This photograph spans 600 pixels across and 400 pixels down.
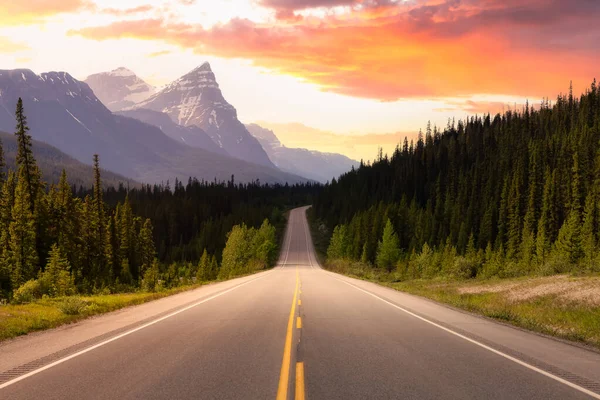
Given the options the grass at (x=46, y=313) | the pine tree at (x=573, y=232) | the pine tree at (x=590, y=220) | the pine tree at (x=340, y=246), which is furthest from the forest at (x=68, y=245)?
the pine tree at (x=590, y=220)

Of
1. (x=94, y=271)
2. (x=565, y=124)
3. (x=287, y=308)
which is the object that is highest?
(x=565, y=124)

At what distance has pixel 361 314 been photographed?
1716 cm

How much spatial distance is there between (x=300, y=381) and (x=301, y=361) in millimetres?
1491

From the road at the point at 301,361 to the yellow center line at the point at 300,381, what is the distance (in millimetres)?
16

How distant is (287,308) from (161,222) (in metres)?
148

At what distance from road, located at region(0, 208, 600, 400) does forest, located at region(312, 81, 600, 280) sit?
2542 centimetres

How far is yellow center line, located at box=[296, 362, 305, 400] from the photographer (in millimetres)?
7141

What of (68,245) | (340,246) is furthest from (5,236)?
(340,246)

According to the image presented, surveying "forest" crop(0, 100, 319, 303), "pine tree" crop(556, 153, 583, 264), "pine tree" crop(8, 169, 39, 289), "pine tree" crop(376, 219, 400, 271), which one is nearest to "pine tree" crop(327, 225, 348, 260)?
"pine tree" crop(376, 219, 400, 271)

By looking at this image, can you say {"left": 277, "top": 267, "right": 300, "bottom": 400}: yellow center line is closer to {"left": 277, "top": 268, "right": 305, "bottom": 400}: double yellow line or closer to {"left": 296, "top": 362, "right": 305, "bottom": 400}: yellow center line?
{"left": 277, "top": 268, "right": 305, "bottom": 400}: double yellow line

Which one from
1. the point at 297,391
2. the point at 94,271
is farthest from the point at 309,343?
the point at 94,271

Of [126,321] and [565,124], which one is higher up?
[565,124]

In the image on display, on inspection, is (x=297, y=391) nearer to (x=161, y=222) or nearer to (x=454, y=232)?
(x=454, y=232)

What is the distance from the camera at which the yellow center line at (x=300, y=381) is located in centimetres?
714
